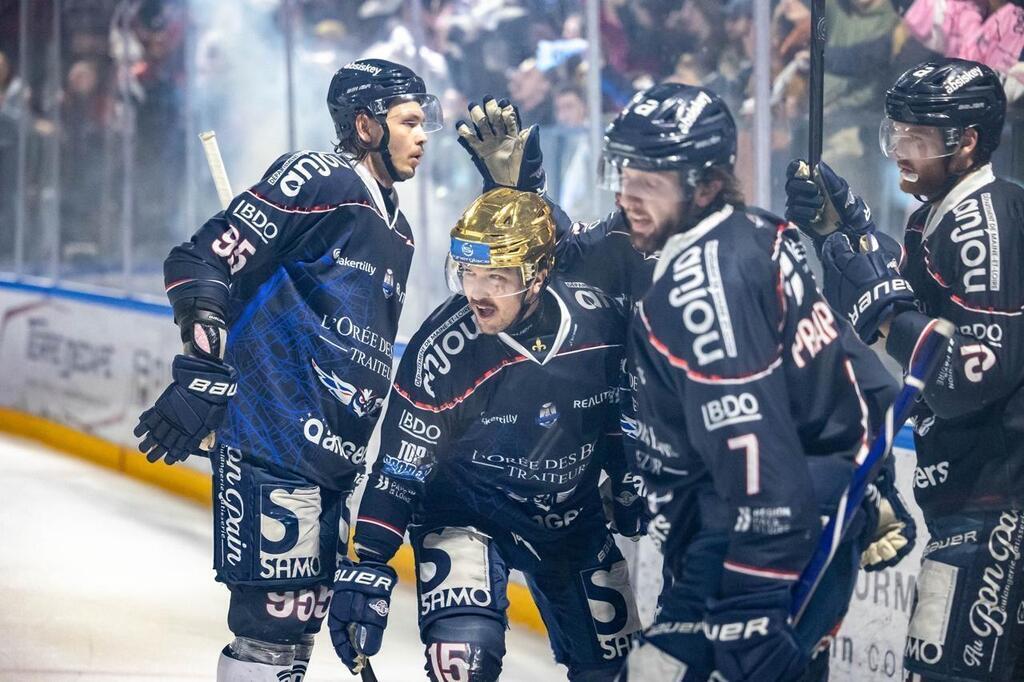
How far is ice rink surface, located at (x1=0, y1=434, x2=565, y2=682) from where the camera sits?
470cm

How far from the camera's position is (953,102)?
310 centimetres

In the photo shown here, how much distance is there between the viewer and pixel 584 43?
568cm

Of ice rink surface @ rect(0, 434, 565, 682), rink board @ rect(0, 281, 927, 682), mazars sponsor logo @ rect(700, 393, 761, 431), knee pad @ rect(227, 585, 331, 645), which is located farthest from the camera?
rink board @ rect(0, 281, 927, 682)

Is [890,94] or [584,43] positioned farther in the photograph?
[584,43]

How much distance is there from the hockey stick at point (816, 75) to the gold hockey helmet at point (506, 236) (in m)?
0.65

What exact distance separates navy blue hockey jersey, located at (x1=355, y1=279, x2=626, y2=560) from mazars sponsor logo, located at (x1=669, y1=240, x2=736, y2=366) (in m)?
0.75

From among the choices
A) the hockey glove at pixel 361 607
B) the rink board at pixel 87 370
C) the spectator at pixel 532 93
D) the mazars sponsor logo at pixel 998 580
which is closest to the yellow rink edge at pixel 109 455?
the rink board at pixel 87 370

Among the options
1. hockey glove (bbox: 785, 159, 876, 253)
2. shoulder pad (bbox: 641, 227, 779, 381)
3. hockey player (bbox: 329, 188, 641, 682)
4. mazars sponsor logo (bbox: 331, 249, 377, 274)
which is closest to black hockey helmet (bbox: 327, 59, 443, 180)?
mazars sponsor logo (bbox: 331, 249, 377, 274)

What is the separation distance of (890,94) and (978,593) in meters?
1.06

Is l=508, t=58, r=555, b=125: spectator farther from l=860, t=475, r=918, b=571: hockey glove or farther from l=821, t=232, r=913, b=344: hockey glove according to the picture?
l=860, t=475, r=918, b=571: hockey glove

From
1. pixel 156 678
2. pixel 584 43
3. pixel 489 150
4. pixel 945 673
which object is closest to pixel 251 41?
pixel 584 43

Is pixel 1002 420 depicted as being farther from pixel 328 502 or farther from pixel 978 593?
pixel 328 502

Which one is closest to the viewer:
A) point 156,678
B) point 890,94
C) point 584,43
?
point 890,94

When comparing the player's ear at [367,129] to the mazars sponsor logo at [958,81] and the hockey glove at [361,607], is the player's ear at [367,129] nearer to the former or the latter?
the hockey glove at [361,607]
